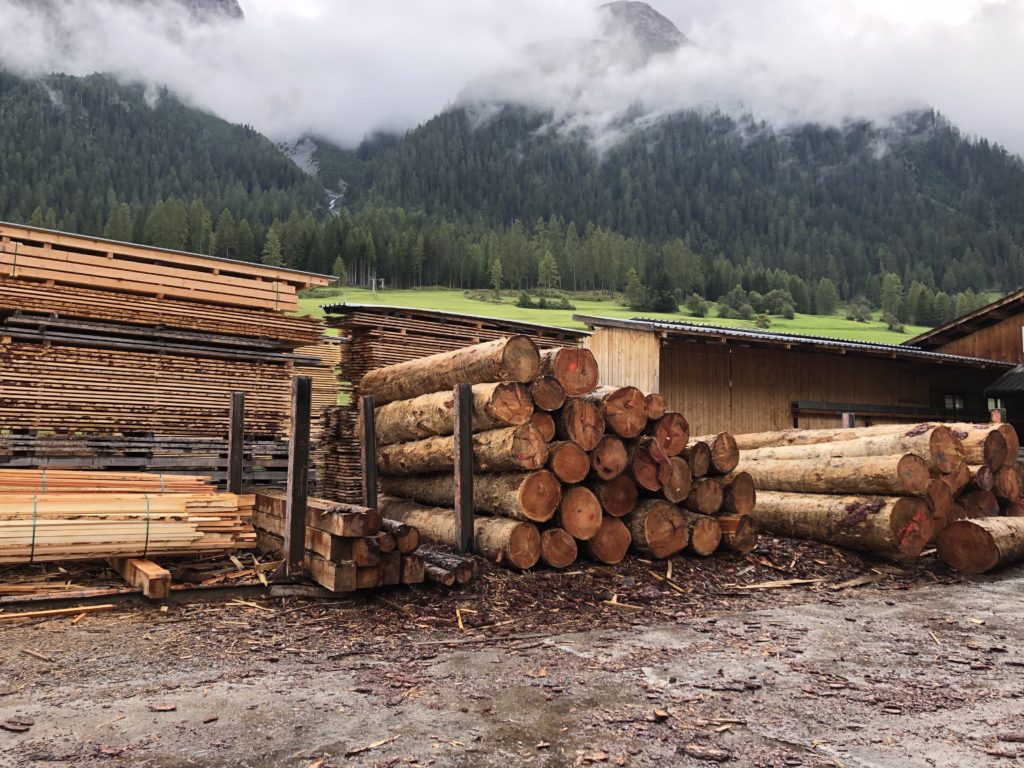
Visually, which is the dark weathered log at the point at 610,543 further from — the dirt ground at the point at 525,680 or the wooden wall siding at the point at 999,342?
the wooden wall siding at the point at 999,342

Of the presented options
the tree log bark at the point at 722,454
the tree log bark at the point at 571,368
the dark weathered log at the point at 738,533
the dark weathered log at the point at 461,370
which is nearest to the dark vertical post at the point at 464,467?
the dark weathered log at the point at 461,370

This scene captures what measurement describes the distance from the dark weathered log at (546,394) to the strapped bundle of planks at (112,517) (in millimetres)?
3890

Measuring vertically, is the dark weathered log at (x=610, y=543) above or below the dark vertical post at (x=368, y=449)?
below

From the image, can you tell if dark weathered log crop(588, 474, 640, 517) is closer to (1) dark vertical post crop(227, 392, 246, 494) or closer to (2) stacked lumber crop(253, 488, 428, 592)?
(2) stacked lumber crop(253, 488, 428, 592)

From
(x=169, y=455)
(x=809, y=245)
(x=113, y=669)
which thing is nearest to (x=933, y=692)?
(x=113, y=669)

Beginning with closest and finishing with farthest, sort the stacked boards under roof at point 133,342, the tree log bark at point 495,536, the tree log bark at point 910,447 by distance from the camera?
the tree log bark at point 495,536
the tree log bark at point 910,447
the stacked boards under roof at point 133,342

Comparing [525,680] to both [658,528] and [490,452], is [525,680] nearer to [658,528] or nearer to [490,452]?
[490,452]

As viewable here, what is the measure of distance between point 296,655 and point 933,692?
4.81 metres

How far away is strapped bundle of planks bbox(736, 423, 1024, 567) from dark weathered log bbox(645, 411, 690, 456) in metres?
2.84

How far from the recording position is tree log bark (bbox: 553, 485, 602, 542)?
9.42 meters

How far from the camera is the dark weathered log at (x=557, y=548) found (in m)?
9.18

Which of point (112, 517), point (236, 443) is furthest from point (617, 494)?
point (112, 517)

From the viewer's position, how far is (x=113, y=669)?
18.5 ft

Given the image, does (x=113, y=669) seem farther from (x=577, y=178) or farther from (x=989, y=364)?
(x=577, y=178)
